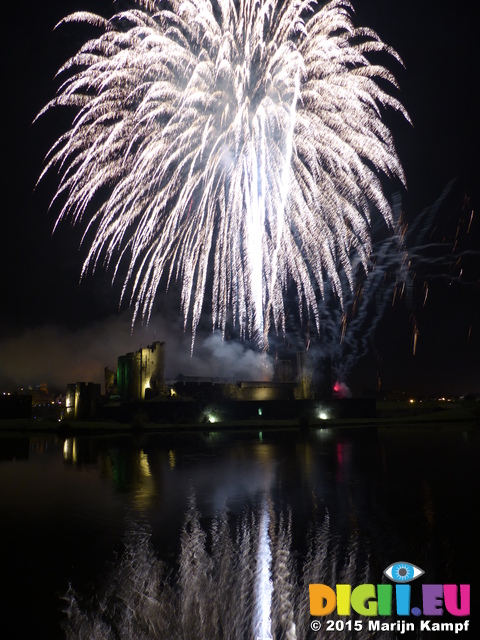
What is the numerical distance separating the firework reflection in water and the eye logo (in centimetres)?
29

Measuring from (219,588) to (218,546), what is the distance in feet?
5.28

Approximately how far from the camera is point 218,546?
6.68 m

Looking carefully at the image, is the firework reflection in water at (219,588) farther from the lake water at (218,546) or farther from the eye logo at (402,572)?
the eye logo at (402,572)

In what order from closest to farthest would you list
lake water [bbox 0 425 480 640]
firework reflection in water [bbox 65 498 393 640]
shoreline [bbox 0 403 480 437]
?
1. firework reflection in water [bbox 65 498 393 640]
2. lake water [bbox 0 425 480 640]
3. shoreline [bbox 0 403 480 437]

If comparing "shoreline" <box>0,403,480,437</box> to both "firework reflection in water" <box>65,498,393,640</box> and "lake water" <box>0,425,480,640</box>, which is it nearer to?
"lake water" <box>0,425,480,640</box>

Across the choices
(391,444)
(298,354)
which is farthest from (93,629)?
(298,354)

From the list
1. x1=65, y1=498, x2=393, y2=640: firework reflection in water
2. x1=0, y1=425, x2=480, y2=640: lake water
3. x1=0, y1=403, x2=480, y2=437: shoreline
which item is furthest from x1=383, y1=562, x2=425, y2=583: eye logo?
x1=0, y1=403, x2=480, y2=437: shoreline

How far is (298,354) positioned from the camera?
5338 centimetres

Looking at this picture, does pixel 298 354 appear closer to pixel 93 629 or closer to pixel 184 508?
pixel 184 508

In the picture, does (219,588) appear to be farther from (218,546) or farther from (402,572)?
(402,572)

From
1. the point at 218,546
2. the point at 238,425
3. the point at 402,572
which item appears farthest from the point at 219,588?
the point at 238,425

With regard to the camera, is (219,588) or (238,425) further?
(238,425)

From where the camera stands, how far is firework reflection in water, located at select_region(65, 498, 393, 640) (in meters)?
4.22

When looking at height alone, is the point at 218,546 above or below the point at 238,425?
below
